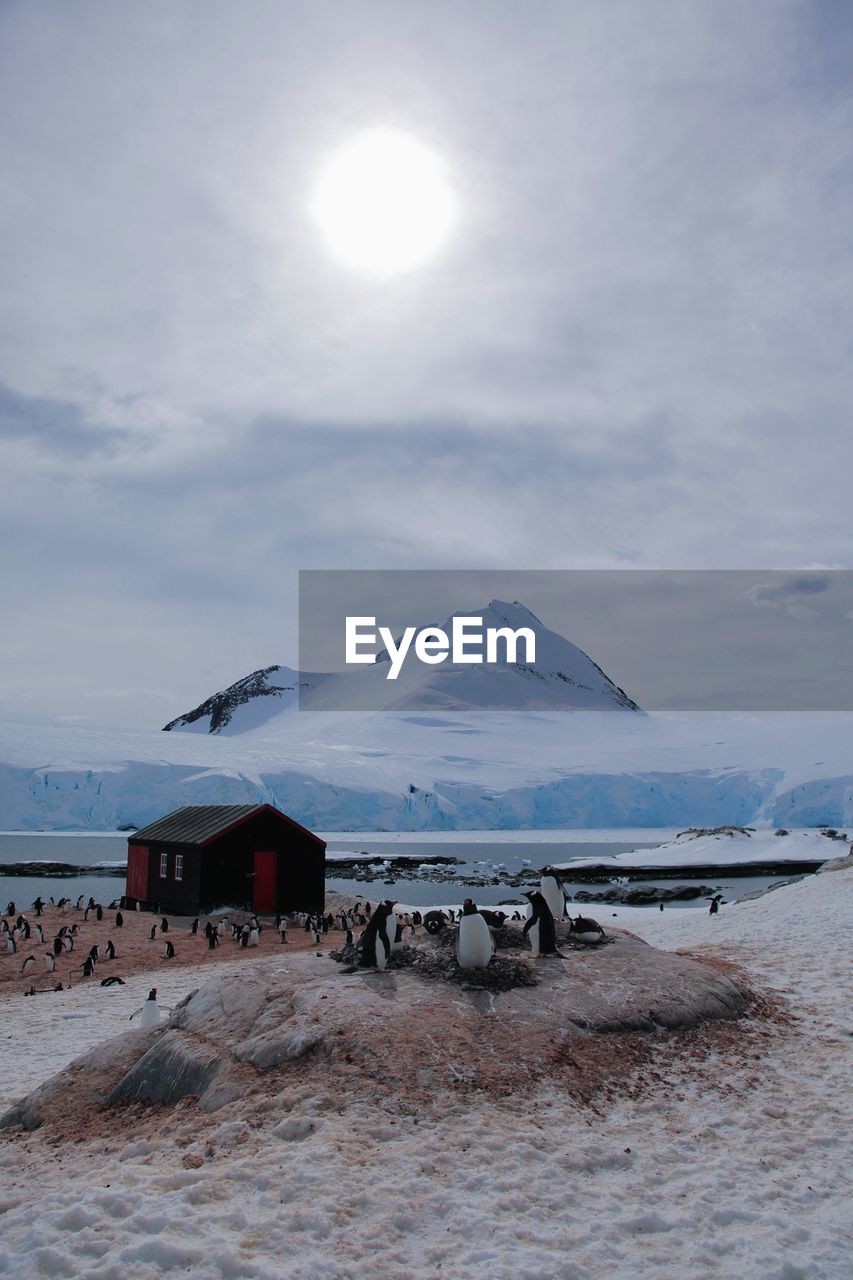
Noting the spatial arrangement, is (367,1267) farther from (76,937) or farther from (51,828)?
(51,828)

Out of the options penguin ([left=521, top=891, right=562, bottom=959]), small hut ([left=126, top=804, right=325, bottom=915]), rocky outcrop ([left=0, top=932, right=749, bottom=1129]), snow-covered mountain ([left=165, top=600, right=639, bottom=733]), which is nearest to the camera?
rocky outcrop ([left=0, top=932, right=749, bottom=1129])

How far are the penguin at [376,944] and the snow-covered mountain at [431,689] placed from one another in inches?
5000

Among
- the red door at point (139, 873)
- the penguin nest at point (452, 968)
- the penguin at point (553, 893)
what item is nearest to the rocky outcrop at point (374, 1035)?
the penguin nest at point (452, 968)

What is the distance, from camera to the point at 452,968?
10406mm

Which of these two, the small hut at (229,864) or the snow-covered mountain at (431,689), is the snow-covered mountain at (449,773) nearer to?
the snow-covered mountain at (431,689)

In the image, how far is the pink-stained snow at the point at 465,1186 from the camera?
5441 millimetres

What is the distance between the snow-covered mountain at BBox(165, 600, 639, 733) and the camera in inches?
5891

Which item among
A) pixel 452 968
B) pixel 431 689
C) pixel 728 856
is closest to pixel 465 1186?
pixel 452 968

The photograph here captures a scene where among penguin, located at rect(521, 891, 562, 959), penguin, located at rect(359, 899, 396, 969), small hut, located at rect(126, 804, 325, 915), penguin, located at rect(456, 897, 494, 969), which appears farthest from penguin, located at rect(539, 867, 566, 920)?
small hut, located at rect(126, 804, 325, 915)

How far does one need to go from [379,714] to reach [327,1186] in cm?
12470

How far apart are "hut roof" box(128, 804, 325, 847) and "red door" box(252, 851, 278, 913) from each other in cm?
129

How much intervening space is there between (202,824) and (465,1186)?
922 inches

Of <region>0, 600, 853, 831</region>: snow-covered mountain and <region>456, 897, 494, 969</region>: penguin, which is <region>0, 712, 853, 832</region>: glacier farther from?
<region>456, 897, 494, 969</region>: penguin

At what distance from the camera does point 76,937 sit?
23422 mm
